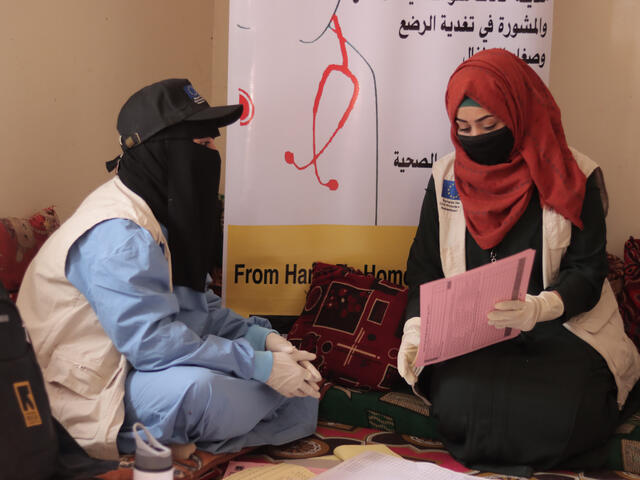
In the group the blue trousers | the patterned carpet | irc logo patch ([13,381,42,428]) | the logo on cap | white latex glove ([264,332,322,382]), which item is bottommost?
the patterned carpet

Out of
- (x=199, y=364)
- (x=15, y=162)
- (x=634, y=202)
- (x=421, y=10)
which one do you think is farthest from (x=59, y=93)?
(x=634, y=202)

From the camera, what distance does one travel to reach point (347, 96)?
2504 millimetres

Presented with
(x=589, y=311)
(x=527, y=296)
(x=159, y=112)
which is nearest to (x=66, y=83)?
(x=159, y=112)

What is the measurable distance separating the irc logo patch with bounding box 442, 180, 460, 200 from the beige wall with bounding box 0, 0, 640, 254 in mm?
853

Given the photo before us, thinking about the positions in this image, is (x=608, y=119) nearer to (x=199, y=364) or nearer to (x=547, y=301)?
(x=547, y=301)

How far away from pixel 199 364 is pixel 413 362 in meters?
0.63

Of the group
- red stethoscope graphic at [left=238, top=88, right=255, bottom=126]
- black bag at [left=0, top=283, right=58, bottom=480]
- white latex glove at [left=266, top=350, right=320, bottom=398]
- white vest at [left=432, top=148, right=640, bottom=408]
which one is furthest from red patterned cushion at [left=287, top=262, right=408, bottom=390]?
black bag at [left=0, top=283, right=58, bottom=480]

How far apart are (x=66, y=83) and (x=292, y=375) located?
1185 mm

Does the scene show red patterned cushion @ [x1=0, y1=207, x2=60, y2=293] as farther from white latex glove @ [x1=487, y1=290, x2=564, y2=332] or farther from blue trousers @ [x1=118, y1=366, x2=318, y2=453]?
white latex glove @ [x1=487, y1=290, x2=564, y2=332]

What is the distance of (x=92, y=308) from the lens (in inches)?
67.0

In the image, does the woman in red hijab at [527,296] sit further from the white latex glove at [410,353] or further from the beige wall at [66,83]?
the beige wall at [66,83]

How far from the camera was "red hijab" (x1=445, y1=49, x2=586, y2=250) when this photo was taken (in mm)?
2021

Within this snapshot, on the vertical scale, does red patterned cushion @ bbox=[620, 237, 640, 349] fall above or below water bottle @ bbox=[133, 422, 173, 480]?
above

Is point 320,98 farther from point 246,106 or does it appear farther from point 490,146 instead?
point 490,146
